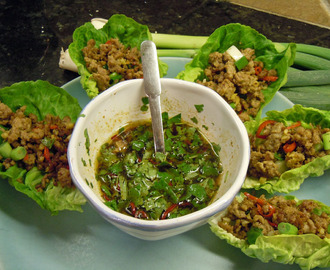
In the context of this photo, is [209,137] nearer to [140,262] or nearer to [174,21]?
[140,262]

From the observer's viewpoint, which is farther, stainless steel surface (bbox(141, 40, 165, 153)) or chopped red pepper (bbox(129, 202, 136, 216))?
stainless steel surface (bbox(141, 40, 165, 153))

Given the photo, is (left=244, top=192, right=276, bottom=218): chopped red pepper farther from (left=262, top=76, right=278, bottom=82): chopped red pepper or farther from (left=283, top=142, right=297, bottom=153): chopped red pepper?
(left=262, top=76, right=278, bottom=82): chopped red pepper

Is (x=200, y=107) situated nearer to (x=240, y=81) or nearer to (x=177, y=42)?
(x=240, y=81)

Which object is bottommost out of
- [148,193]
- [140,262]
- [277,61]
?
[140,262]

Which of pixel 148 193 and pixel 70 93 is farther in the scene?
pixel 70 93

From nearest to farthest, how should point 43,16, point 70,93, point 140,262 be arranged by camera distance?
point 140,262
point 70,93
point 43,16

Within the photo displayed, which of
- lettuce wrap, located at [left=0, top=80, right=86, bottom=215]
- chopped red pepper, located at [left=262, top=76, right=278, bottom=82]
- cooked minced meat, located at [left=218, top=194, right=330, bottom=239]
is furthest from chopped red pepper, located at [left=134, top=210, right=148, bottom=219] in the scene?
chopped red pepper, located at [left=262, top=76, right=278, bottom=82]

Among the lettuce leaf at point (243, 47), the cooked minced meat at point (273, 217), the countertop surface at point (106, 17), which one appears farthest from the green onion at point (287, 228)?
the countertop surface at point (106, 17)

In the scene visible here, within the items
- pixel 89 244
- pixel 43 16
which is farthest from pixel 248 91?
pixel 43 16
